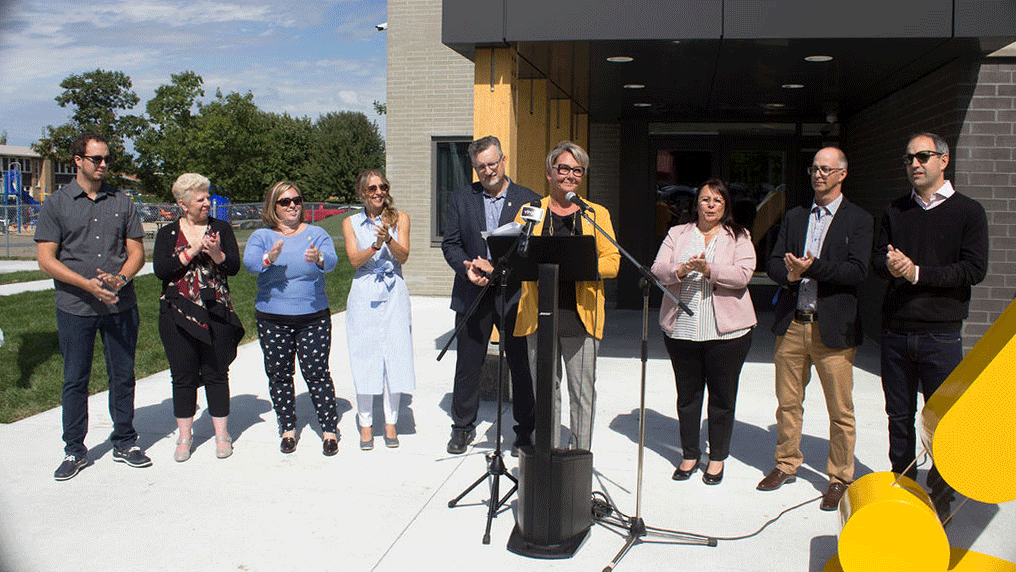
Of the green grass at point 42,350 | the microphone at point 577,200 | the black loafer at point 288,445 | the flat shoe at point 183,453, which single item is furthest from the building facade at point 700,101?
the green grass at point 42,350

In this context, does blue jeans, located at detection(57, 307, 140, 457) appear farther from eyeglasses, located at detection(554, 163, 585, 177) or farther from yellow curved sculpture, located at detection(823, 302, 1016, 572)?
yellow curved sculpture, located at detection(823, 302, 1016, 572)

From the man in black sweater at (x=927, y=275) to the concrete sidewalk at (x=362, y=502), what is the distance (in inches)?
30.3

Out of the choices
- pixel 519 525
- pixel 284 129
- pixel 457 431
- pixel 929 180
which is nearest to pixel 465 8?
pixel 457 431

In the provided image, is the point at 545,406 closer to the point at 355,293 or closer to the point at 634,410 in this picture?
the point at 355,293

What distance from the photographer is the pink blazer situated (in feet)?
15.1

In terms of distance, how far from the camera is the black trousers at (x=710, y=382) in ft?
15.5

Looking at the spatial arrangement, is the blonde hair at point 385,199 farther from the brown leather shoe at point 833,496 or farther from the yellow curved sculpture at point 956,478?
the yellow curved sculpture at point 956,478

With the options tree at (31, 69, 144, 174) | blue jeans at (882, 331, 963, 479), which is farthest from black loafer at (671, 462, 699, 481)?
tree at (31, 69, 144, 174)

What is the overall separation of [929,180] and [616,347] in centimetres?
538

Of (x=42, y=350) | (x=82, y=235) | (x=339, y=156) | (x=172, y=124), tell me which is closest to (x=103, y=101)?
(x=172, y=124)

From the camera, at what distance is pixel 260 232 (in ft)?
17.2

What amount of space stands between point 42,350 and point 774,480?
26.1 ft

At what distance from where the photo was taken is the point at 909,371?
439cm

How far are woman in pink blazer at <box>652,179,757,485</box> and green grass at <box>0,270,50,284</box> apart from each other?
48.0 ft
